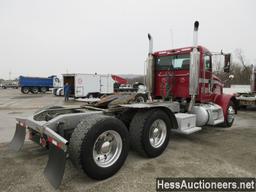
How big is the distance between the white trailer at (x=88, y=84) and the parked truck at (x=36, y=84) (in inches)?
464

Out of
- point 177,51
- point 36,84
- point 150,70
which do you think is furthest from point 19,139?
point 36,84

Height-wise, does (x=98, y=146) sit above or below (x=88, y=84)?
below

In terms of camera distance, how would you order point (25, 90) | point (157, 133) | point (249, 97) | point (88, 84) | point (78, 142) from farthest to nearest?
point (25, 90)
point (88, 84)
point (249, 97)
point (157, 133)
point (78, 142)

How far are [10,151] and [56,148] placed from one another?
2075 millimetres

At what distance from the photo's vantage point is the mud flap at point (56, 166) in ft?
9.46

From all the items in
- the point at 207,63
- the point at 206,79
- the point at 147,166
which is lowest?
the point at 147,166

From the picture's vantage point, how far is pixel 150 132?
421 cm

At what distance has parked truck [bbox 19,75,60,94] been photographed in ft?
100

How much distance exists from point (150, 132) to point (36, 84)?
31320mm

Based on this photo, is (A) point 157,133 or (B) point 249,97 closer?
(A) point 157,133

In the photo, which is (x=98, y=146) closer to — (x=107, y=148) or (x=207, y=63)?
(x=107, y=148)

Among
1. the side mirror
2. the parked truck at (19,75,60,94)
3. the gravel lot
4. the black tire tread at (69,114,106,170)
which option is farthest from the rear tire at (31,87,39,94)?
the black tire tread at (69,114,106,170)

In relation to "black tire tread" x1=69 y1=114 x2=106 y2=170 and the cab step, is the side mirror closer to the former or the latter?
the cab step

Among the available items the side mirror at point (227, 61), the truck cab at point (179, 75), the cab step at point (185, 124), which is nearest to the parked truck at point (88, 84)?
the truck cab at point (179, 75)
